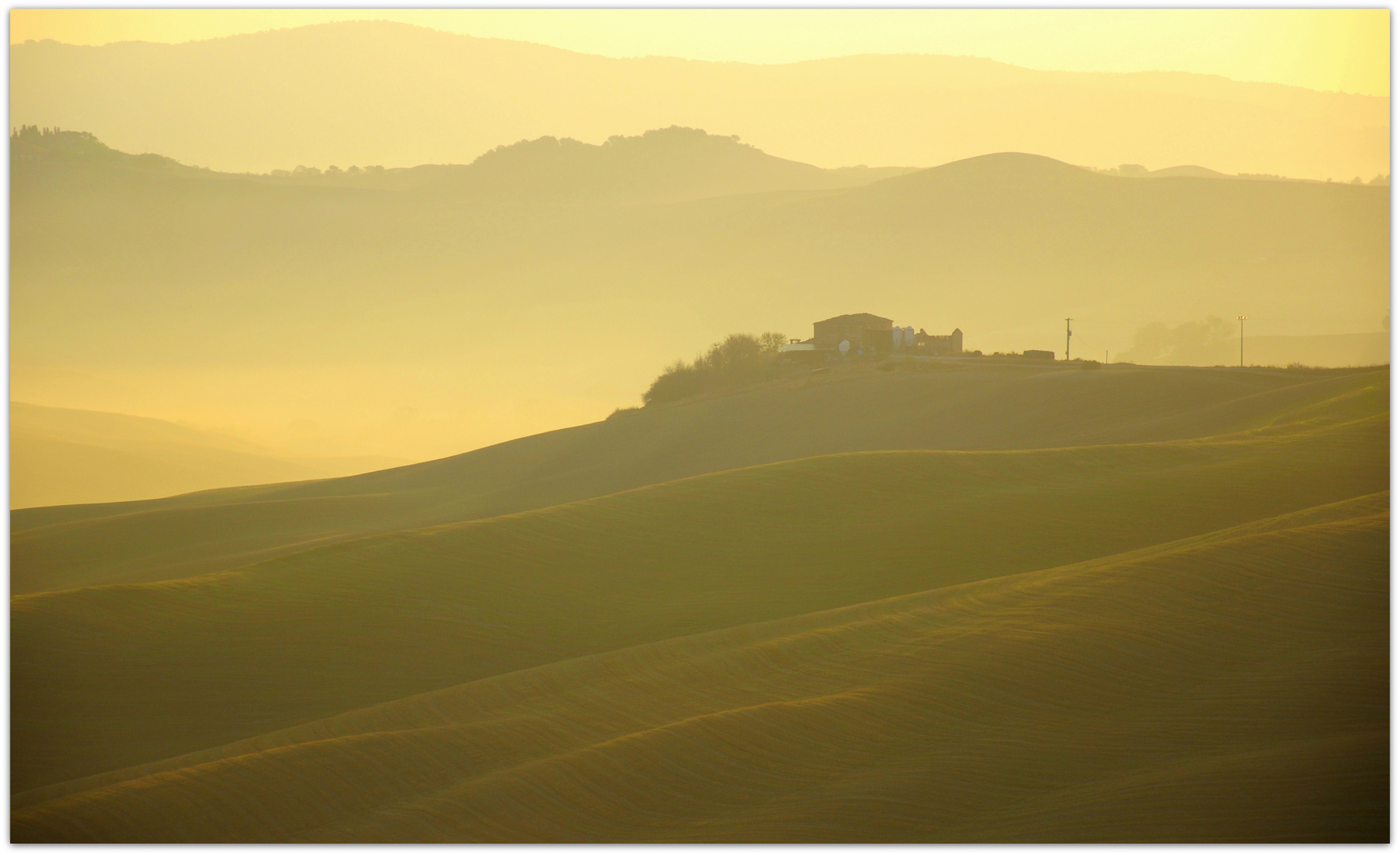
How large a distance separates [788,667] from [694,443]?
33626mm

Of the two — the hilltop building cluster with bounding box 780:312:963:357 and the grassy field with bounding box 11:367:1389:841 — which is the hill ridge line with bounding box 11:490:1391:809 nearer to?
the grassy field with bounding box 11:367:1389:841

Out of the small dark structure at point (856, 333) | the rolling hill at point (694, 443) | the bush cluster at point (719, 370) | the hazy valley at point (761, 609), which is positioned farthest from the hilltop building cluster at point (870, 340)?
the hazy valley at point (761, 609)

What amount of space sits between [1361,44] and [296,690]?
1457 centimetres

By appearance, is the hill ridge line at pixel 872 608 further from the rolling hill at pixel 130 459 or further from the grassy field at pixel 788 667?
the rolling hill at pixel 130 459

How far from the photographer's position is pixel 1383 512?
12625 mm

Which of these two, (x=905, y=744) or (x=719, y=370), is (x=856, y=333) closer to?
(x=719, y=370)

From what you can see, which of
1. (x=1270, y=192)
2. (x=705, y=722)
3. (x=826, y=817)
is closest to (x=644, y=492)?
(x=705, y=722)

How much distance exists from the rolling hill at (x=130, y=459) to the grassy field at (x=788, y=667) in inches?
1561

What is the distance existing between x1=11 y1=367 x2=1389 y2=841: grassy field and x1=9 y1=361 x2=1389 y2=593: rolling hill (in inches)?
401

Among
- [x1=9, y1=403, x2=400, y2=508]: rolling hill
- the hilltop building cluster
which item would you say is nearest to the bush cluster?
the hilltop building cluster

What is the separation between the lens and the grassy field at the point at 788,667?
27.7ft

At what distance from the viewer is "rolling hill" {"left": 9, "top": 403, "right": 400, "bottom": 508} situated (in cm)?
6419

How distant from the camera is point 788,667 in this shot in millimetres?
10844

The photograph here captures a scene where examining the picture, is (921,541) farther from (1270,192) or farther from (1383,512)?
(1270,192)
